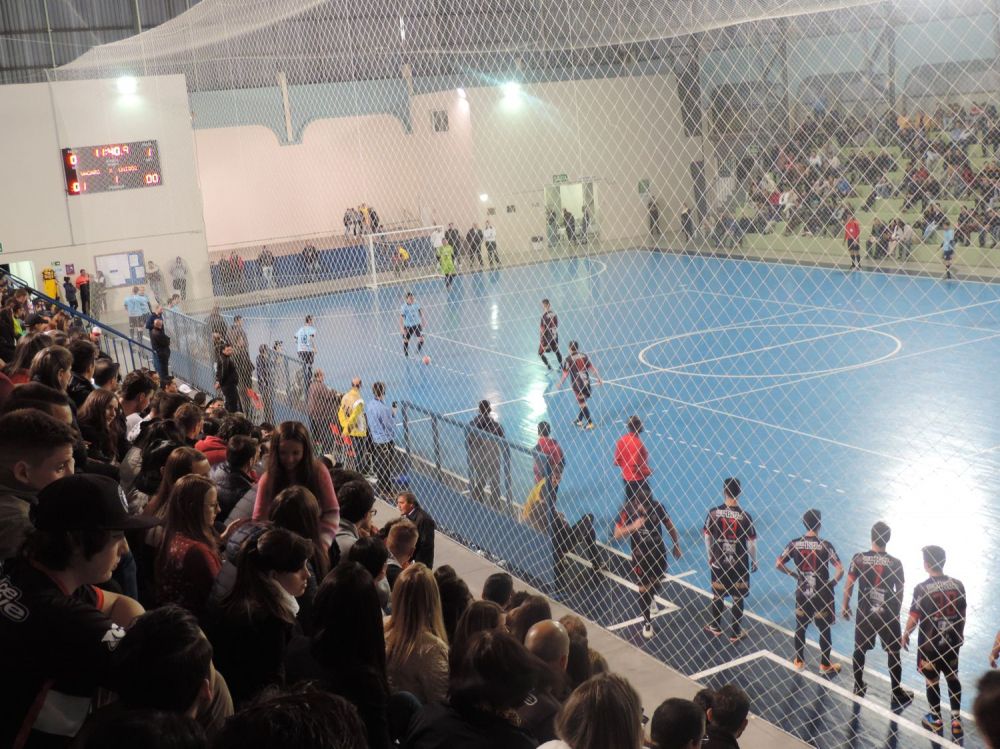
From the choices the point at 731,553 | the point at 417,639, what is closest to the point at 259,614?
the point at 417,639

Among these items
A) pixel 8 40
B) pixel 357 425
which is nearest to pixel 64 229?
pixel 8 40

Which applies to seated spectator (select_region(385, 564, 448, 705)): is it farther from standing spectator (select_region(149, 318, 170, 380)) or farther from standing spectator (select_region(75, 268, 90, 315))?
standing spectator (select_region(75, 268, 90, 315))

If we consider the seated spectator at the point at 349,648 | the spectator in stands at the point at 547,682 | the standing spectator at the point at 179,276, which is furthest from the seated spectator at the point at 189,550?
the standing spectator at the point at 179,276

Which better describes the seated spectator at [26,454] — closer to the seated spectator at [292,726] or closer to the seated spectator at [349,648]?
the seated spectator at [349,648]

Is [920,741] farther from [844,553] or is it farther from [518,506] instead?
[518,506]

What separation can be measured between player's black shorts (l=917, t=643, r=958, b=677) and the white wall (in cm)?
2349

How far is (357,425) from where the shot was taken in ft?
38.2

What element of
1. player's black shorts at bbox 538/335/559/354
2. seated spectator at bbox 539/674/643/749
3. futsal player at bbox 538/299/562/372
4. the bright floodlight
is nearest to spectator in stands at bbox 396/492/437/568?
seated spectator at bbox 539/674/643/749

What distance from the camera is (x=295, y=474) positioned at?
516 cm

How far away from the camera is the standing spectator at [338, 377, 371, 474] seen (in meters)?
11.6

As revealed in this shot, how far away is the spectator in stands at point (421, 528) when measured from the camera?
22.7 ft

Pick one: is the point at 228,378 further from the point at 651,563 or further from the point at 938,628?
the point at 938,628

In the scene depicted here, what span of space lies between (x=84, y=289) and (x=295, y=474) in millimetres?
22023

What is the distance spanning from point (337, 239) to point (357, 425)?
21.7 m
